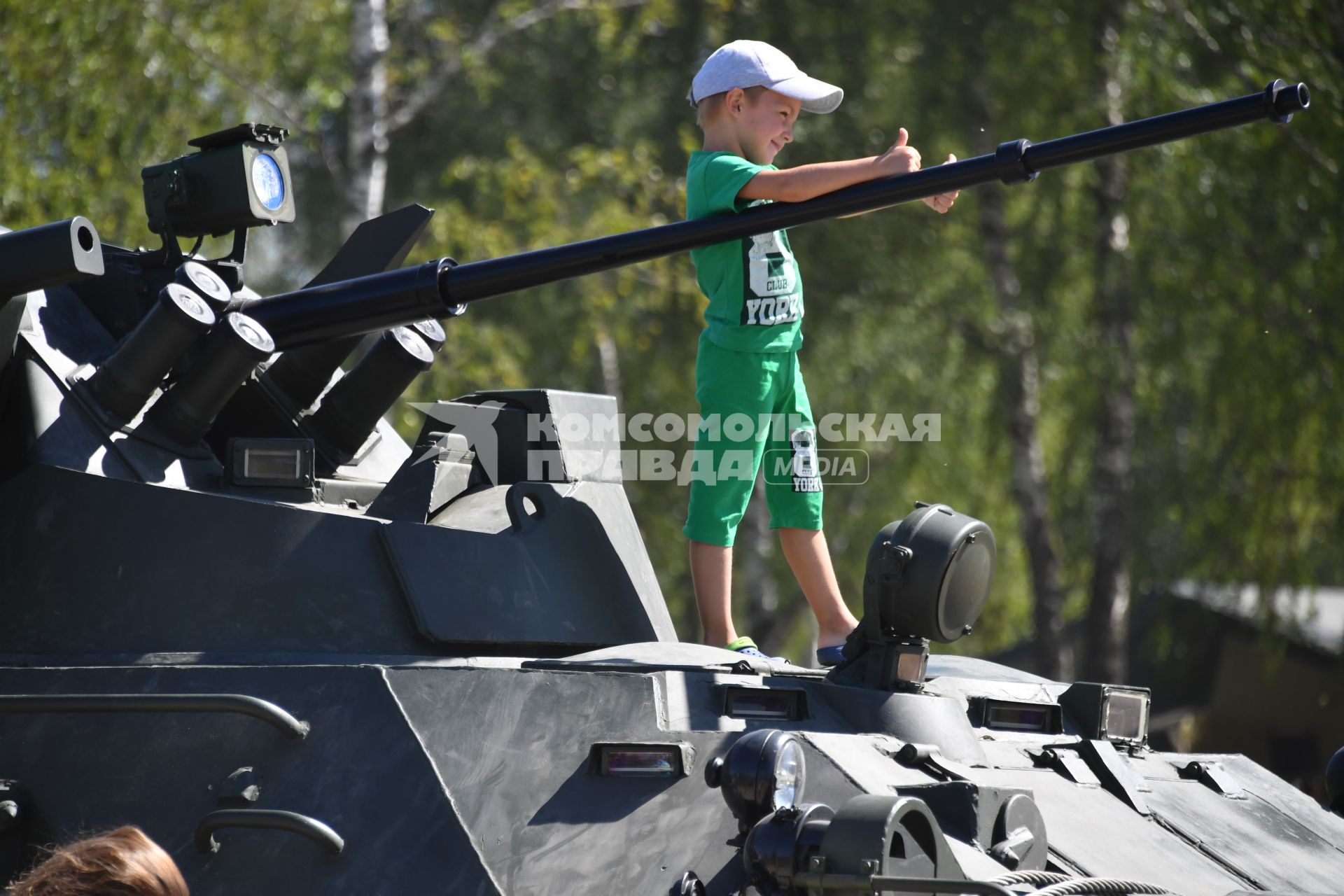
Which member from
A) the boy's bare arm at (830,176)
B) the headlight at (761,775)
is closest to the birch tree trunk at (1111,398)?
the boy's bare arm at (830,176)

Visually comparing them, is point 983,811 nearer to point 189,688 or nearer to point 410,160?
point 189,688

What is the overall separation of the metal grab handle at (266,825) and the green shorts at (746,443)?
1.78 meters

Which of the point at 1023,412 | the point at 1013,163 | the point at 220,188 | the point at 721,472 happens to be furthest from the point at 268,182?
the point at 1023,412

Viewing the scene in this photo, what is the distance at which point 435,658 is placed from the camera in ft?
14.6

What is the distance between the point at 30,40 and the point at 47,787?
9275mm

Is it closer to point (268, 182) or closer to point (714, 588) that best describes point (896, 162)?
point (714, 588)

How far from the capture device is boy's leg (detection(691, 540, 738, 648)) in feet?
17.4

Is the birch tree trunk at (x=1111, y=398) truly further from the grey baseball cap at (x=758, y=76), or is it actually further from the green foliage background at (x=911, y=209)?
the grey baseball cap at (x=758, y=76)

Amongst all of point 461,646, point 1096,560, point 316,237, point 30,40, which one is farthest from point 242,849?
point 316,237

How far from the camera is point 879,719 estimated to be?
434 centimetres

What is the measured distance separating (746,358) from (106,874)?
2.72 metres

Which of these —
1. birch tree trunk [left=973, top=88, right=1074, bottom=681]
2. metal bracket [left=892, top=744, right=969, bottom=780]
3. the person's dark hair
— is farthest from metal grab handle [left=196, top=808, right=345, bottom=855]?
birch tree trunk [left=973, top=88, right=1074, bottom=681]

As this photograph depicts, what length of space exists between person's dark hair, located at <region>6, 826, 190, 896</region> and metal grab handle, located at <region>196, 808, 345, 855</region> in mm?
403

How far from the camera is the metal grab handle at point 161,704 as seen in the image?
3.89 m
